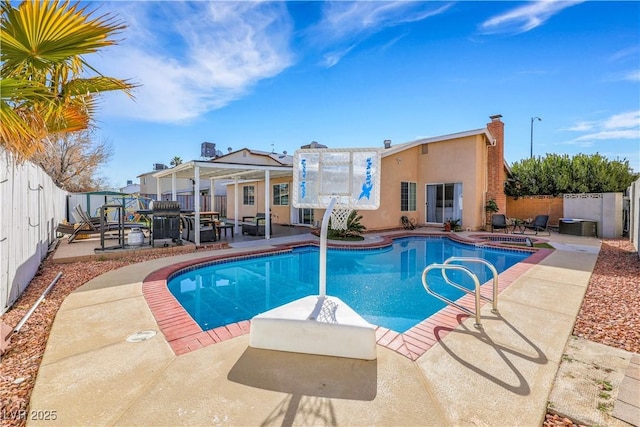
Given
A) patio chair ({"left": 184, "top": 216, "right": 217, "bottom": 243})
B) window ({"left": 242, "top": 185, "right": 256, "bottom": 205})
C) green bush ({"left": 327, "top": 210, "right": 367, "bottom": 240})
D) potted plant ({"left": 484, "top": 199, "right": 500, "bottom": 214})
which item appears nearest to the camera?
patio chair ({"left": 184, "top": 216, "right": 217, "bottom": 243})

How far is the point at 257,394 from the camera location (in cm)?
257

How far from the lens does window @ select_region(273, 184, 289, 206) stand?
18.1 meters

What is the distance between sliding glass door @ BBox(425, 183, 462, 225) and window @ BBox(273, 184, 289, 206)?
8465mm

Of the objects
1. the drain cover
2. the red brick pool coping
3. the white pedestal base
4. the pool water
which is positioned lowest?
the pool water

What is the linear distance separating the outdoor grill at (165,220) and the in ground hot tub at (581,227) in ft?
56.3

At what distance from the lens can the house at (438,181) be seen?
15.2m

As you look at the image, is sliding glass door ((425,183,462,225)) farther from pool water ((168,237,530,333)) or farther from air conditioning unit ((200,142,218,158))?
air conditioning unit ((200,142,218,158))

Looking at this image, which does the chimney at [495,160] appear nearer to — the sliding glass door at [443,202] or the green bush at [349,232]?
the sliding glass door at [443,202]

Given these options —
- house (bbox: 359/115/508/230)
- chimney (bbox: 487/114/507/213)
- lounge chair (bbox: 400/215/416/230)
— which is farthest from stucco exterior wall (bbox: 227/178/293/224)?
chimney (bbox: 487/114/507/213)

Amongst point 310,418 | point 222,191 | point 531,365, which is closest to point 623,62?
point 531,365

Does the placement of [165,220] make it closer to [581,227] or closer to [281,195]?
[281,195]

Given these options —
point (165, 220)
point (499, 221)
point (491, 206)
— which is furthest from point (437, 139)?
point (165, 220)

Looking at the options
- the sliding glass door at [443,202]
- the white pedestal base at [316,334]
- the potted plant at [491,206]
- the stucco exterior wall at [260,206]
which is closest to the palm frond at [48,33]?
the white pedestal base at [316,334]

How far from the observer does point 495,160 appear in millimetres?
16438
